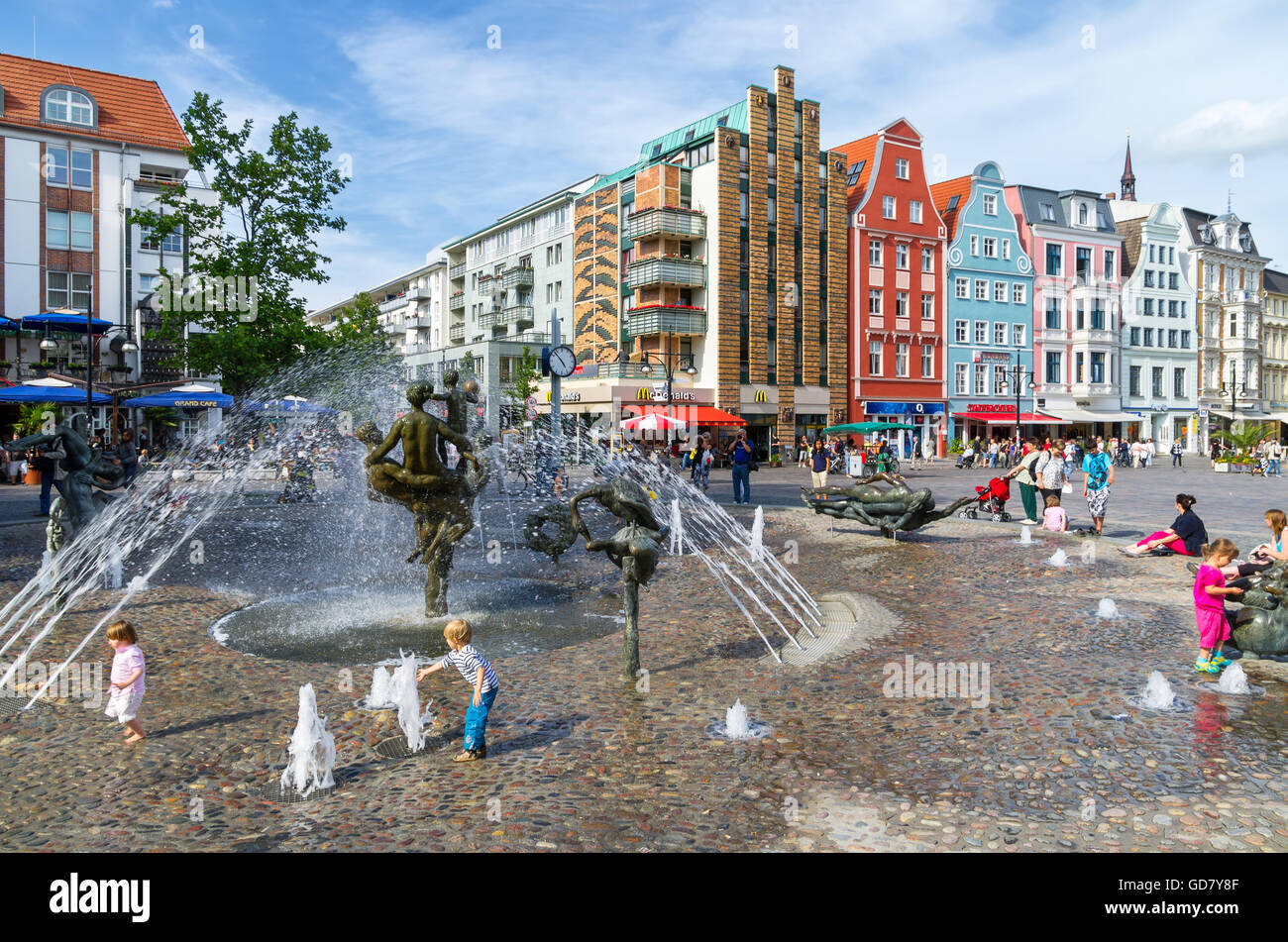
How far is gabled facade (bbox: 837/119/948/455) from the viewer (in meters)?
55.1

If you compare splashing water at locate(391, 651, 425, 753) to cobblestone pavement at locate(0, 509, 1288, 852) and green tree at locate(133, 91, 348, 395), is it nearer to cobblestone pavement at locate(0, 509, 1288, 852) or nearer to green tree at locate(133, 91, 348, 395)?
cobblestone pavement at locate(0, 509, 1288, 852)

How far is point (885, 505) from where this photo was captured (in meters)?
16.6

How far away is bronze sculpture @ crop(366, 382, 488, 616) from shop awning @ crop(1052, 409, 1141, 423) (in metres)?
60.4

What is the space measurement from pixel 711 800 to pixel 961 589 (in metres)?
7.72

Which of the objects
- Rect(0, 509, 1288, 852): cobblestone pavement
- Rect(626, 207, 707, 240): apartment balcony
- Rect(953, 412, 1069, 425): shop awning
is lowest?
Rect(0, 509, 1288, 852): cobblestone pavement

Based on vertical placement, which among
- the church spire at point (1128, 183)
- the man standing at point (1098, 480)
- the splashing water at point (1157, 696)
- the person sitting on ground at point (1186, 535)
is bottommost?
the splashing water at point (1157, 696)

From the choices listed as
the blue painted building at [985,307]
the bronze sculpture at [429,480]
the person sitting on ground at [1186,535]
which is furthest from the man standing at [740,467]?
the blue painted building at [985,307]

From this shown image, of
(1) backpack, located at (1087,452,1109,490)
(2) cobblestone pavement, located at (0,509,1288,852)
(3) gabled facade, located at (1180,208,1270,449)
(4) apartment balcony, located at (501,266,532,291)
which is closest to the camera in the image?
(2) cobblestone pavement, located at (0,509,1288,852)

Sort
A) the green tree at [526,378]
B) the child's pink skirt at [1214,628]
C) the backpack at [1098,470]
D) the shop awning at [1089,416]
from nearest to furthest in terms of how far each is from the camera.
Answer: the child's pink skirt at [1214,628] → the backpack at [1098,470] → the green tree at [526,378] → the shop awning at [1089,416]

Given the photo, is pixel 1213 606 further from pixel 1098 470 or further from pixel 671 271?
pixel 671 271

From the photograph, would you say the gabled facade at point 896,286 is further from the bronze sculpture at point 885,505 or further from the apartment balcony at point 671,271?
the bronze sculpture at point 885,505

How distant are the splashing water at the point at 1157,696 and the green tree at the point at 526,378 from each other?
157 feet

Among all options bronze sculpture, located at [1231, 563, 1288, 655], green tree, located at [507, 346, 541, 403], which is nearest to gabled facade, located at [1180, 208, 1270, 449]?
green tree, located at [507, 346, 541, 403]

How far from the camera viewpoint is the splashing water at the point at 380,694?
661 centimetres
